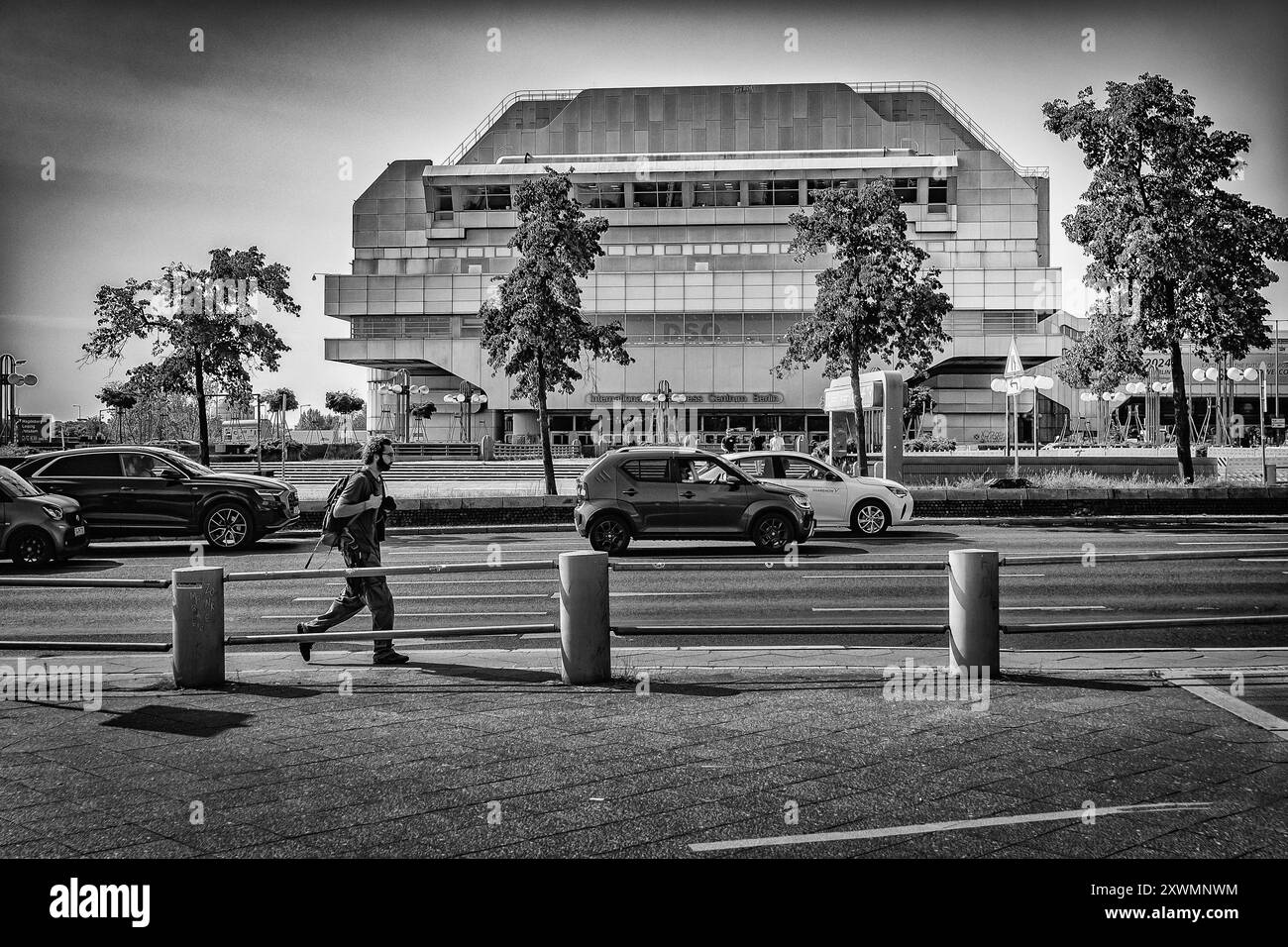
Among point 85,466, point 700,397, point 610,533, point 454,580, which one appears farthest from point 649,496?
point 700,397

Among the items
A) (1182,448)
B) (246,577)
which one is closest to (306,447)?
(1182,448)

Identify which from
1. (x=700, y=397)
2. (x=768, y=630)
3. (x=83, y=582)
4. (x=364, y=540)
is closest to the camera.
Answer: (x=768, y=630)

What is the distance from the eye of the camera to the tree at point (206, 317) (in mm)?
30875

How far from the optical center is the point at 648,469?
17.9 m

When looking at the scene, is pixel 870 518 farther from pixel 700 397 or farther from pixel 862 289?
pixel 700 397

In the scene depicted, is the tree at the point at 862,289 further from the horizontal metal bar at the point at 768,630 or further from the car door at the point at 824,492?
the horizontal metal bar at the point at 768,630

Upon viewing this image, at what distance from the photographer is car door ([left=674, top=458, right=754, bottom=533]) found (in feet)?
58.2

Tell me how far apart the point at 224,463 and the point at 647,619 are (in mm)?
40070

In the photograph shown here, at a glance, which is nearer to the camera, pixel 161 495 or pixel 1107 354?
pixel 161 495

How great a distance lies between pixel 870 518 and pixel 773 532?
362 centimetres

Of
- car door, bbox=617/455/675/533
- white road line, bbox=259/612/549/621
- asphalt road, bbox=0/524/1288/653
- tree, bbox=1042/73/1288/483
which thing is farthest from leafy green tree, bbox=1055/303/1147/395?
white road line, bbox=259/612/549/621

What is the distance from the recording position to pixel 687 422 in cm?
7300

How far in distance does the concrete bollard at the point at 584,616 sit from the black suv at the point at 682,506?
985cm
